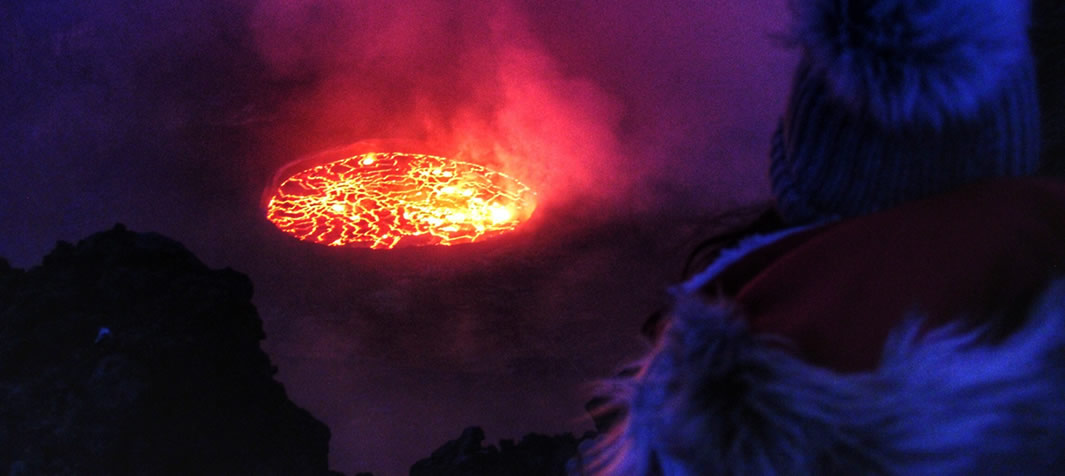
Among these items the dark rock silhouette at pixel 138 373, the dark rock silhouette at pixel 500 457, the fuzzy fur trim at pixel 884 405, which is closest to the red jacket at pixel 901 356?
the fuzzy fur trim at pixel 884 405

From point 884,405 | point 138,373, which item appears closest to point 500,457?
point 138,373

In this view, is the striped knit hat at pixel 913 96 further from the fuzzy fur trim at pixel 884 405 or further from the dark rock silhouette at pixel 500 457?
the dark rock silhouette at pixel 500 457

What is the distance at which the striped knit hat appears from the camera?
584 mm

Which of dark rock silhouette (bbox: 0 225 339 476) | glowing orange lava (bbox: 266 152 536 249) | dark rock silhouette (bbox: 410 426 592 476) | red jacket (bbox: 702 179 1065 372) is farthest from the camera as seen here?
glowing orange lava (bbox: 266 152 536 249)

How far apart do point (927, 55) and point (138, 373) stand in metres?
1.70

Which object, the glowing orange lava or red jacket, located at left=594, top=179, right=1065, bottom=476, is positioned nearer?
red jacket, located at left=594, top=179, right=1065, bottom=476

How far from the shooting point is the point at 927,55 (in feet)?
1.94

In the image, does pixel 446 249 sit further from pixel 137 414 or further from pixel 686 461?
pixel 686 461

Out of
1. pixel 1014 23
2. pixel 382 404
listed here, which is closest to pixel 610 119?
pixel 382 404

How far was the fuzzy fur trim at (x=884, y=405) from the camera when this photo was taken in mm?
526

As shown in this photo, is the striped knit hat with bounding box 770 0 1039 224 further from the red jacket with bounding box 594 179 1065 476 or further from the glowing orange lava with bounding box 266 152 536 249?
the glowing orange lava with bounding box 266 152 536 249

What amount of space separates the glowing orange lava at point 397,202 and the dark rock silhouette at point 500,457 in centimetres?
110

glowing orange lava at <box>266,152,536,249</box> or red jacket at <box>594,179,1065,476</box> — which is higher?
glowing orange lava at <box>266,152,536,249</box>

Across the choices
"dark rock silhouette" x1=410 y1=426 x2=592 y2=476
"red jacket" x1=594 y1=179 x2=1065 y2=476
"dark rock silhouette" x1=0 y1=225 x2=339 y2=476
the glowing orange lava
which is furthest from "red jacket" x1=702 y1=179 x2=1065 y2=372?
the glowing orange lava
